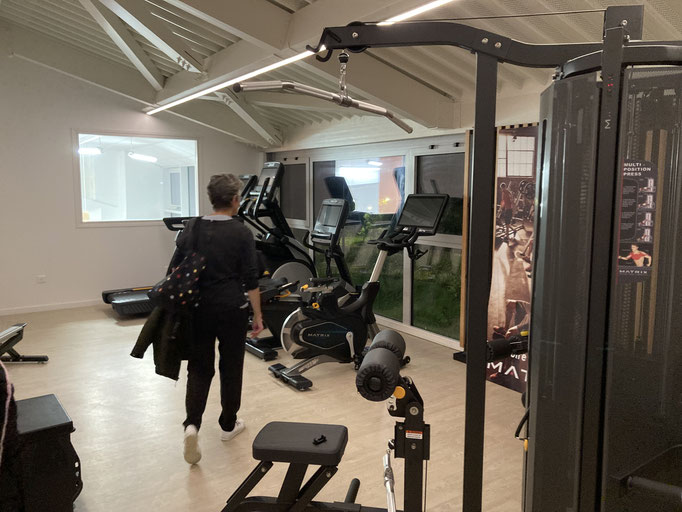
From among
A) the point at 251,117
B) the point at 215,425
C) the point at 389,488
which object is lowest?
the point at 215,425

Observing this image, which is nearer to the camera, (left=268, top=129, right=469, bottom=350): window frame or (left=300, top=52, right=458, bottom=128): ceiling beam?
(left=300, top=52, right=458, bottom=128): ceiling beam

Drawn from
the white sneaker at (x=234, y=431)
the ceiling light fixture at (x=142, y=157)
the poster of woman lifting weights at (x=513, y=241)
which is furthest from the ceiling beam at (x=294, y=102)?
the white sneaker at (x=234, y=431)

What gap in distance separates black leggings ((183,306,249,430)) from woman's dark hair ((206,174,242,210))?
2.02 ft

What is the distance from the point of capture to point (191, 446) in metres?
3.15

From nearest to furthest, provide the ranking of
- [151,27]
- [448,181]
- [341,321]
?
[151,27] < [341,321] < [448,181]

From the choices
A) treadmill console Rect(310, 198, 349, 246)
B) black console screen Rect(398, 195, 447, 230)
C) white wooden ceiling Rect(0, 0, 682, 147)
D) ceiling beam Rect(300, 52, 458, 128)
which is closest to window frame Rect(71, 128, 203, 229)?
white wooden ceiling Rect(0, 0, 682, 147)

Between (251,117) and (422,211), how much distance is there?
3.45 m

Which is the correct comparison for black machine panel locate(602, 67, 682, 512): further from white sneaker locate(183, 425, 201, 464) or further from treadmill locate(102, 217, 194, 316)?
treadmill locate(102, 217, 194, 316)

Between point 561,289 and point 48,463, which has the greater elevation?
point 561,289

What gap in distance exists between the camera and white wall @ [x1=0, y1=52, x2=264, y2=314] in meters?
6.83

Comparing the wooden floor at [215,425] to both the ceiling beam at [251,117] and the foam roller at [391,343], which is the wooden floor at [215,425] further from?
the ceiling beam at [251,117]

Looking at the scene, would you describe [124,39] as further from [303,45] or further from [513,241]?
[513,241]

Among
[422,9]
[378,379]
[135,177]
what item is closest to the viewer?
[378,379]

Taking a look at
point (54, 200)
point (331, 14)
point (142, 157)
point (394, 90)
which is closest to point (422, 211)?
point (394, 90)
